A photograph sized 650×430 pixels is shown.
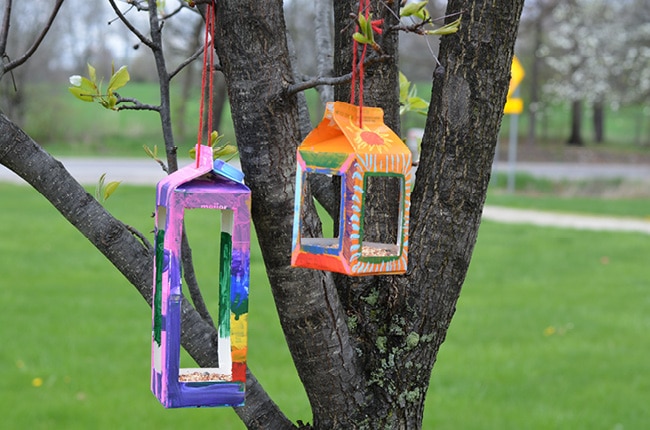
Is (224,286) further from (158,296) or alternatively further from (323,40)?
(323,40)

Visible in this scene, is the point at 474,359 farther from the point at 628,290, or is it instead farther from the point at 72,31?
the point at 72,31

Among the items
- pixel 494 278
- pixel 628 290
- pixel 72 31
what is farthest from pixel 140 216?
pixel 72 31

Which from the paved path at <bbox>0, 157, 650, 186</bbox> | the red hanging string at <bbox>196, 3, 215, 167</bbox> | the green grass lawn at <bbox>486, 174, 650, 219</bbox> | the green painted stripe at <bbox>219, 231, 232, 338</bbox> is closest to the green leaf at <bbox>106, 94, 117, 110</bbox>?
the red hanging string at <bbox>196, 3, 215, 167</bbox>

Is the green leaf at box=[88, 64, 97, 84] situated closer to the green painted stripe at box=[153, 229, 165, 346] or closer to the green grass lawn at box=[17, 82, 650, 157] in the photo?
the green painted stripe at box=[153, 229, 165, 346]

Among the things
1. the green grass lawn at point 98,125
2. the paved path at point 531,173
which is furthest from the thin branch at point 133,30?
the green grass lawn at point 98,125

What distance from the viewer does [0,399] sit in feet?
15.3

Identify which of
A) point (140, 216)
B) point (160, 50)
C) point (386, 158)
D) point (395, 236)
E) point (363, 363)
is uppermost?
point (160, 50)

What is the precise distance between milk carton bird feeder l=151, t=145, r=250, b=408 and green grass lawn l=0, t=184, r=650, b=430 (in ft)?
9.89

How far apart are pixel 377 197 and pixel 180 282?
1.72ft

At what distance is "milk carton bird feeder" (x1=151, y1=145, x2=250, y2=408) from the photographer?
57.8 inches

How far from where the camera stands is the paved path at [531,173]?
1193 cm

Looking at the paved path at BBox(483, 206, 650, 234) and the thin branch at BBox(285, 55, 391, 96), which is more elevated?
the thin branch at BBox(285, 55, 391, 96)

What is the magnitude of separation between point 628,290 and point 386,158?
6.58 meters

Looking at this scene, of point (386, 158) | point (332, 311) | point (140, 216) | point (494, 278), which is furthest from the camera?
point (140, 216)
